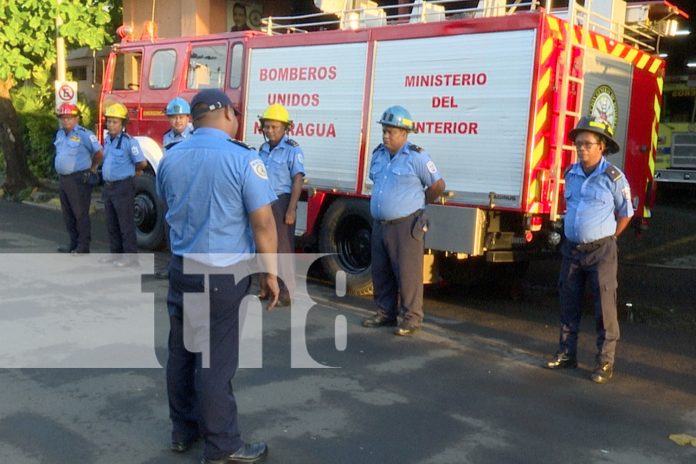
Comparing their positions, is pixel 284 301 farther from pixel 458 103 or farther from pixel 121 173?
pixel 121 173

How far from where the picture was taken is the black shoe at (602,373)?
5.38 metres

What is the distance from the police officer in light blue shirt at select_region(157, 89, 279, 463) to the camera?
368cm

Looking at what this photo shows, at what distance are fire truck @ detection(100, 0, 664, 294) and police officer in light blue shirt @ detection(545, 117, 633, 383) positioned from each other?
125 centimetres

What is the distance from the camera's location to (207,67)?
9.52 meters

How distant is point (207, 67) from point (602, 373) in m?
6.21

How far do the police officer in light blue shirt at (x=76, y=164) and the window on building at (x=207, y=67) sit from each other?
56.6 inches

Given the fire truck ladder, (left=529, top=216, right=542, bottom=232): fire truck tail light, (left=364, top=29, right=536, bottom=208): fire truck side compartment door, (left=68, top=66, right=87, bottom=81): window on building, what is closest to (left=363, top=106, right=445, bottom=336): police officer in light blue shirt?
(left=364, top=29, right=536, bottom=208): fire truck side compartment door

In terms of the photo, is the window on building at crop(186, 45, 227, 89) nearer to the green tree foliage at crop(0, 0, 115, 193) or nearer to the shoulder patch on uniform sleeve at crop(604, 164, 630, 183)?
the shoulder patch on uniform sleeve at crop(604, 164, 630, 183)

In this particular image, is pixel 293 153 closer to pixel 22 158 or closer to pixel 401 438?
pixel 401 438

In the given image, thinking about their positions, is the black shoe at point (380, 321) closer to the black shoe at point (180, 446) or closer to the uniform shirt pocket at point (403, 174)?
the uniform shirt pocket at point (403, 174)

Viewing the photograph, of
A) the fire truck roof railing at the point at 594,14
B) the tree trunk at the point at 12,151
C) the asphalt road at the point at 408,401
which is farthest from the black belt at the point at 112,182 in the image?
the tree trunk at the point at 12,151

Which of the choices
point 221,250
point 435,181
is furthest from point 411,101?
point 221,250

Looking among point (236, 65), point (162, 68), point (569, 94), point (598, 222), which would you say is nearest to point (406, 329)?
point (598, 222)

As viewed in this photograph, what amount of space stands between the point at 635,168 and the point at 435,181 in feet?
9.66
